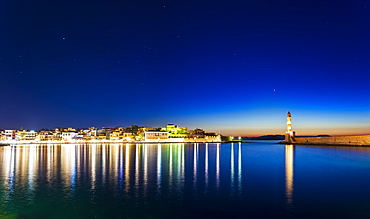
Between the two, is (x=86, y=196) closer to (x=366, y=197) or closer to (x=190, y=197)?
(x=190, y=197)

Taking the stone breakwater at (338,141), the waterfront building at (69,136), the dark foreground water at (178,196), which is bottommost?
the waterfront building at (69,136)

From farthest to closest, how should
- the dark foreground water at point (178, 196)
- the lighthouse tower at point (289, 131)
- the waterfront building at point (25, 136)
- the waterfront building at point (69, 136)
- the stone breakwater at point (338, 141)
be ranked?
1. the waterfront building at point (69, 136)
2. the waterfront building at point (25, 136)
3. the lighthouse tower at point (289, 131)
4. the stone breakwater at point (338, 141)
5. the dark foreground water at point (178, 196)

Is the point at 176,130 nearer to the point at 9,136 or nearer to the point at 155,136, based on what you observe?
the point at 155,136

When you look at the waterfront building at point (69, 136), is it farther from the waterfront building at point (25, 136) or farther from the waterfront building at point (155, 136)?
the waterfront building at point (155, 136)

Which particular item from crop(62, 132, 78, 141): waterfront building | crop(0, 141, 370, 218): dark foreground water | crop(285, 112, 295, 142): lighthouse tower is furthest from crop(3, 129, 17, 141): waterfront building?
crop(0, 141, 370, 218): dark foreground water

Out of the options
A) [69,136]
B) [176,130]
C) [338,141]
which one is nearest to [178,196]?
[338,141]

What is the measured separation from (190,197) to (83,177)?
9.02m

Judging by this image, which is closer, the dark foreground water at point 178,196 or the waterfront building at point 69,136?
the dark foreground water at point 178,196

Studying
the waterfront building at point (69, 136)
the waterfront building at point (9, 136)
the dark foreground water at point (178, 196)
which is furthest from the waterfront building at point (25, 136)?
the dark foreground water at point (178, 196)

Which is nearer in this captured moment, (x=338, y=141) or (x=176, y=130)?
(x=338, y=141)

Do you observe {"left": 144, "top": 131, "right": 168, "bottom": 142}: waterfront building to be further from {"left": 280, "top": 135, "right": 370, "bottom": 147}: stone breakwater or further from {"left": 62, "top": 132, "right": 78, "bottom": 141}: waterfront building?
{"left": 280, "top": 135, "right": 370, "bottom": 147}: stone breakwater

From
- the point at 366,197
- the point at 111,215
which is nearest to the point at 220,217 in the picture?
the point at 111,215

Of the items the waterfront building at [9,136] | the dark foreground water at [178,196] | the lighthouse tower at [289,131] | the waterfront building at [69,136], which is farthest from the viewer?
the waterfront building at [69,136]

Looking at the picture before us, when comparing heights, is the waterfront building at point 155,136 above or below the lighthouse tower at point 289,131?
below
